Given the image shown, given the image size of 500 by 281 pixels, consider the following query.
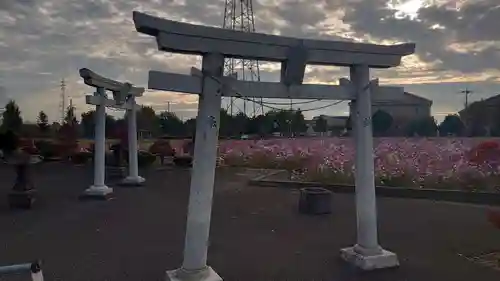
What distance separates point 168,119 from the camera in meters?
44.8

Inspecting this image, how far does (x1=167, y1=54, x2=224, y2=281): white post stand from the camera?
13.8ft

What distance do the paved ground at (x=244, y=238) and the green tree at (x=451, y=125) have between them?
34176mm

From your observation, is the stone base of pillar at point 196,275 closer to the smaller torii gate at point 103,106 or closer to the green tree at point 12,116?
the smaller torii gate at point 103,106

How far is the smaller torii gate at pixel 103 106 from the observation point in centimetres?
980

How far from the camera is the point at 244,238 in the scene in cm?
679

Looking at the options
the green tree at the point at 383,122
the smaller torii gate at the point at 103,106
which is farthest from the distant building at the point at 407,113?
the smaller torii gate at the point at 103,106

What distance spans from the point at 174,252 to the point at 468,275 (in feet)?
12.0

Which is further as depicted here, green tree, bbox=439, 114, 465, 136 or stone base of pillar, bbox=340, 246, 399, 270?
green tree, bbox=439, 114, 465, 136

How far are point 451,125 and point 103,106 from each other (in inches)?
1527

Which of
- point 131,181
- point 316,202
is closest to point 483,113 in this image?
point 131,181

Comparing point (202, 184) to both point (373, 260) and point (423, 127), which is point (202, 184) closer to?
point (373, 260)

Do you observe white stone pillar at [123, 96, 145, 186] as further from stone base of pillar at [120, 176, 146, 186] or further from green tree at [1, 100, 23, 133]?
green tree at [1, 100, 23, 133]

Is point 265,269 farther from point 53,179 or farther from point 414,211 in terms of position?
point 53,179

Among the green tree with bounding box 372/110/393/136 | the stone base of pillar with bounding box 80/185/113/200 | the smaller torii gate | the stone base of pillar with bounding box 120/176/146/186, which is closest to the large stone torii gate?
the smaller torii gate
